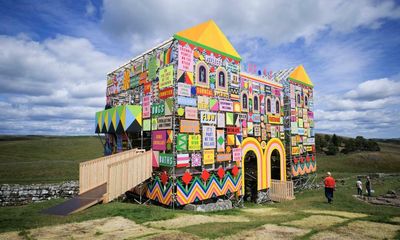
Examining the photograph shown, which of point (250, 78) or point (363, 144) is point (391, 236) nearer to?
point (250, 78)

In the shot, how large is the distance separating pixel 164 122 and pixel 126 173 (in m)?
3.38

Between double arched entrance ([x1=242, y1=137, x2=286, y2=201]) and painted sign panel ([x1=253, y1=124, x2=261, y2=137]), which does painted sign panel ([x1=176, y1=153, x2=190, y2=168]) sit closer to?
double arched entrance ([x1=242, y1=137, x2=286, y2=201])

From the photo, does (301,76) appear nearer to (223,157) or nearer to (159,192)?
(223,157)

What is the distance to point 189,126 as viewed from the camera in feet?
44.7

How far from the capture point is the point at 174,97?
43.4 feet

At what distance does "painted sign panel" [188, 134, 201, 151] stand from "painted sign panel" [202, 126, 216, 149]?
1.36 ft

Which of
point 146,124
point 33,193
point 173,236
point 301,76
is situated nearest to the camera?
point 173,236

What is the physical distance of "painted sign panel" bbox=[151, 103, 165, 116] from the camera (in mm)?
13922

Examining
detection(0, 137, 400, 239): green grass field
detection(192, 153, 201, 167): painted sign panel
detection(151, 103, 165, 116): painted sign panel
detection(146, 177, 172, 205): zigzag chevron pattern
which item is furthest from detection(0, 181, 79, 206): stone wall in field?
detection(192, 153, 201, 167): painted sign panel

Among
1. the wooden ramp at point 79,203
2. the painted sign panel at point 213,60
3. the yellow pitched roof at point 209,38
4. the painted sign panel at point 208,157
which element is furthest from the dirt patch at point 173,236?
the painted sign panel at point 213,60

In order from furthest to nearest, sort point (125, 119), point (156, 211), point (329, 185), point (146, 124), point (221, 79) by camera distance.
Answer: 1. point (221, 79)
2. point (146, 124)
3. point (125, 119)
4. point (329, 185)
5. point (156, 211)

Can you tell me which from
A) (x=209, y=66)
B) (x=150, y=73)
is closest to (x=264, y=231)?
(x=209, y=66)

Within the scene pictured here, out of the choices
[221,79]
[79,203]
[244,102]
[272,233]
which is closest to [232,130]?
[244,102]

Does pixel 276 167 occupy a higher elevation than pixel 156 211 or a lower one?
higher
